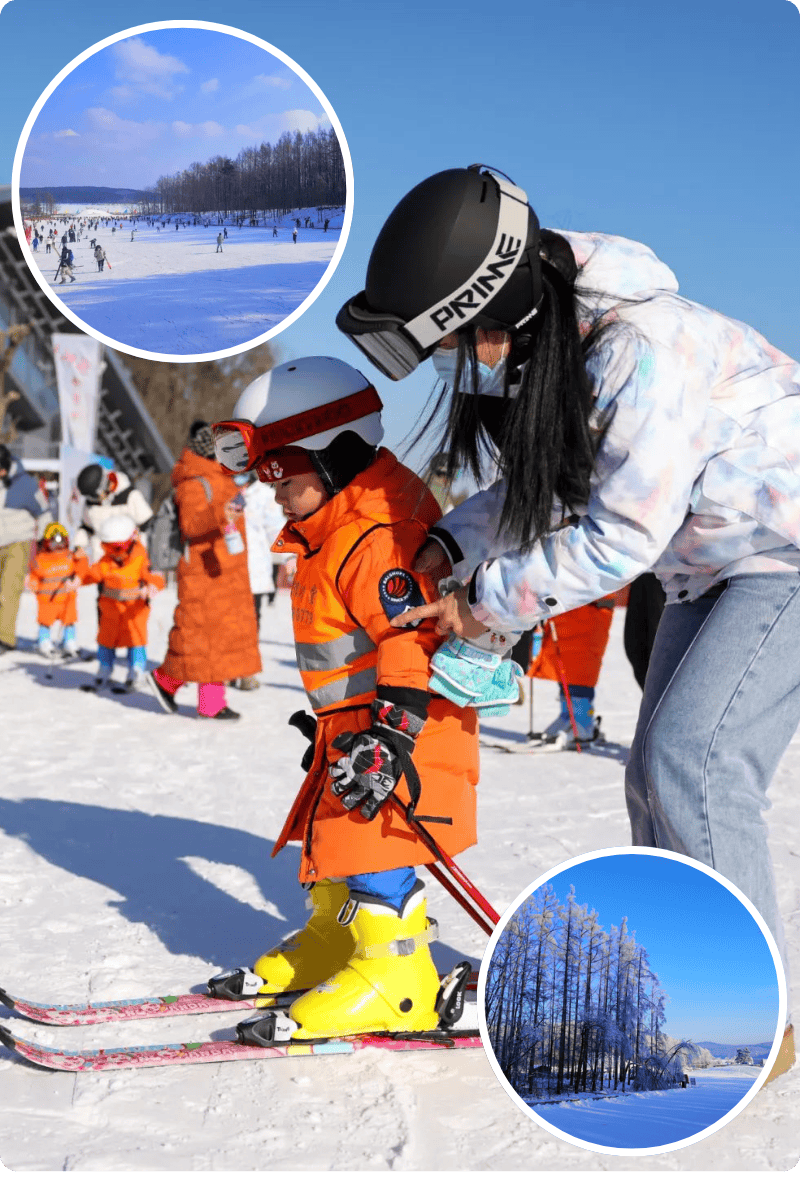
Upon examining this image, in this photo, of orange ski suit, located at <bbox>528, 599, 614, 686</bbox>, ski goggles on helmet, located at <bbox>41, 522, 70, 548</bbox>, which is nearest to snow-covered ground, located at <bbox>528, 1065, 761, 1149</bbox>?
orange ski suit, located at <bbox>528, 599, 614, 686</bbox>

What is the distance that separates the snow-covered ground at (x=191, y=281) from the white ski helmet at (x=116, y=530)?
543 centimetres

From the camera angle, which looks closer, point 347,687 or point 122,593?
point 347,687

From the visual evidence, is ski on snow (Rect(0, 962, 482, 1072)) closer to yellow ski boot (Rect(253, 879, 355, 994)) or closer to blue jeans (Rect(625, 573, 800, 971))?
yellow ski boot (Rect(253, 879, 355, 994))

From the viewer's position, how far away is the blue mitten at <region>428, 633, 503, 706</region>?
2.55 metres

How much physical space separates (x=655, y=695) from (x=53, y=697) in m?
6.42

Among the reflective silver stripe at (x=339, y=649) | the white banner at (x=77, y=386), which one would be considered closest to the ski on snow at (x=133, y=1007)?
the reflective silver stripe at (x=339, y=649)

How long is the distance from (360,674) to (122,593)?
5.81 m

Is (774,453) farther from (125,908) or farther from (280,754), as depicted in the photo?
(280,754)

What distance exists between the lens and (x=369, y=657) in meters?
2.74

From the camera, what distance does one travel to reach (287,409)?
2.72m

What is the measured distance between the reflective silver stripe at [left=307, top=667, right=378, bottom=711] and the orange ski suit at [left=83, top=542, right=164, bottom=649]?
5.70m

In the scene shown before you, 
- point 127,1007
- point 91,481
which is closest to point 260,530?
point 91,481

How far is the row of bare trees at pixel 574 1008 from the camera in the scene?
7.13 ft

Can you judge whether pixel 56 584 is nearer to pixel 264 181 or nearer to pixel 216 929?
pixel 216 929
